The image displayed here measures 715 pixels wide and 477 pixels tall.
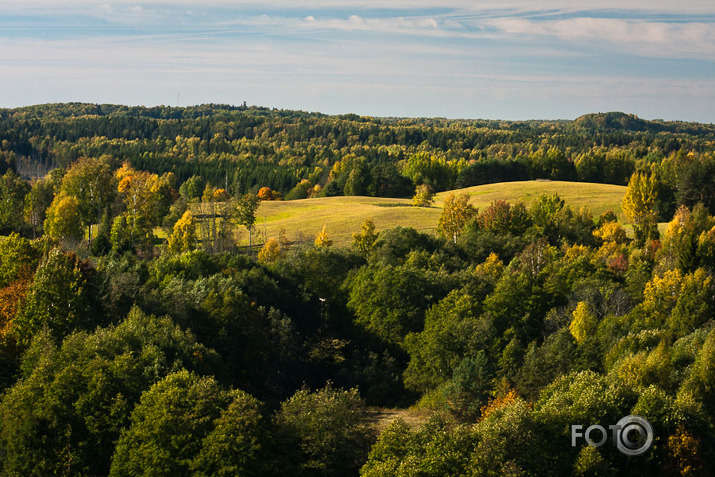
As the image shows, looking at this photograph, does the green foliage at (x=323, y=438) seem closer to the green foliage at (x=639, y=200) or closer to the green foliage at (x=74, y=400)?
the green foliage at (x=74, y=400)

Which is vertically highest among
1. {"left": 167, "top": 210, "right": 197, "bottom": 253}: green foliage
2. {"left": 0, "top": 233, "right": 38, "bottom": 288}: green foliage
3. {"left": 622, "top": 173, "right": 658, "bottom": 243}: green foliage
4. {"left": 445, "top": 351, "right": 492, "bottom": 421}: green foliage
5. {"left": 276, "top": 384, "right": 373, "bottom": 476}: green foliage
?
{"left": 622, "top": 173, "right": 658, "bottom": 243}: green foliage

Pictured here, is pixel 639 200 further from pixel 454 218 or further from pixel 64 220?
pixel 64 220

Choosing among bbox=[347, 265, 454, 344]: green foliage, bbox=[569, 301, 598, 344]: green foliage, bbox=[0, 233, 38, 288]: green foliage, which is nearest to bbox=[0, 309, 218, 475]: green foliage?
bbox=[0, 233, 38, 288]: green foliage

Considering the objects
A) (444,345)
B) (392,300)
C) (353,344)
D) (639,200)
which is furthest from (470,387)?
(639,200)

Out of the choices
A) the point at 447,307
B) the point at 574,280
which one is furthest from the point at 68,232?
the point at 574,280

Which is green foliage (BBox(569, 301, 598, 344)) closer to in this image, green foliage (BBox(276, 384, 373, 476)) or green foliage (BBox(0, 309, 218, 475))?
green foliage (BBox(276, 384, 373, 476))

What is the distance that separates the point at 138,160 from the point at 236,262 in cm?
13829

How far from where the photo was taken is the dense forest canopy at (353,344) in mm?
36656

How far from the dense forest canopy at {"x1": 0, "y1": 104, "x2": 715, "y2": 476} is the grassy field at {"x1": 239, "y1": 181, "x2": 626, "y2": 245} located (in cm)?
769

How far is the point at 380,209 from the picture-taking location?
12400cm

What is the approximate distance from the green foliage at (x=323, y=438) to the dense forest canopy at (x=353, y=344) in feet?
0.41

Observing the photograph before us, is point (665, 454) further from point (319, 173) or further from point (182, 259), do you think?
point (319, 173)

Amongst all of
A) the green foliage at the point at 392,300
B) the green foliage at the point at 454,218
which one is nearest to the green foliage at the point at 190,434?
the green foliage at the point at 392,300

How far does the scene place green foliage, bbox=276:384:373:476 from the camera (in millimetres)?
37125
